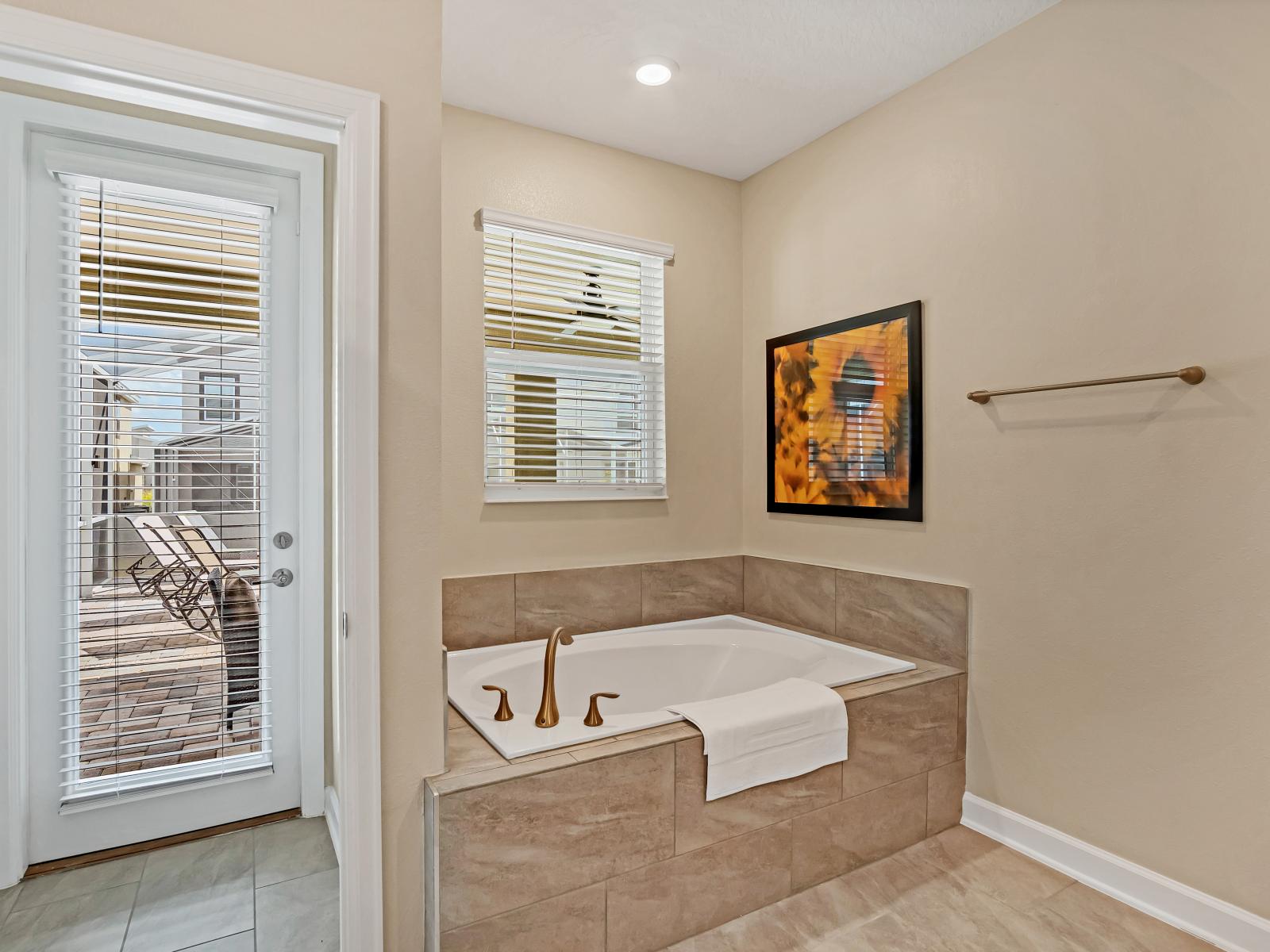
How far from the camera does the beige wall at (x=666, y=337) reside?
2.73 meters

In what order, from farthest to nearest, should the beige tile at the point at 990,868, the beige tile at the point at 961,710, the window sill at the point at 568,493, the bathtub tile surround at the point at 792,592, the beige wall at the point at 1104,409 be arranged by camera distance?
the bathtub tile surround at the point at 792,592 < the window sill at the point at 568,493 < the beige tile at the point at 961,710 < the beige tile at the point at 990,868 < the beige wall at the point at 1104,409

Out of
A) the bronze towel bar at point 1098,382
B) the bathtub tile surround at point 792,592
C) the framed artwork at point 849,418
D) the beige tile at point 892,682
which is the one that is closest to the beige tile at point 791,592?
the bathtub tile surround at point 792,592

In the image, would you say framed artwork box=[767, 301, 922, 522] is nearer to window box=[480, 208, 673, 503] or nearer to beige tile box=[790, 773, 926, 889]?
window box=[480, 208, 673, 503]

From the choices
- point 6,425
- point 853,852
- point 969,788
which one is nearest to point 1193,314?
point 969,788

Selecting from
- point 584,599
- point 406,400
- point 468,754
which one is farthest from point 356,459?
point 584,599

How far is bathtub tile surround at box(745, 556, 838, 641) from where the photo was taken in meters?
2.95

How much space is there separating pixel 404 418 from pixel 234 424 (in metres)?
1.06

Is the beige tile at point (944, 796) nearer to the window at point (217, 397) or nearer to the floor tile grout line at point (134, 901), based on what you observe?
the floor tile grout line at point (134, 901)

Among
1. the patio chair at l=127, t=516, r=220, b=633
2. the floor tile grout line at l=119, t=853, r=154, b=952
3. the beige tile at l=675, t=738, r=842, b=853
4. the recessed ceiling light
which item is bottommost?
the floor tile grout line at l=119, t=853, r=154, b=952

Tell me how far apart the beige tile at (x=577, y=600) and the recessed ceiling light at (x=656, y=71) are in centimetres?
186

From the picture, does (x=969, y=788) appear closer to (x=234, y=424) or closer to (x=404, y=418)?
(x=404, y=418)

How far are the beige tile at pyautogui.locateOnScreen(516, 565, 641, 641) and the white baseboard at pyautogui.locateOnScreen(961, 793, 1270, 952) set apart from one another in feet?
4.74

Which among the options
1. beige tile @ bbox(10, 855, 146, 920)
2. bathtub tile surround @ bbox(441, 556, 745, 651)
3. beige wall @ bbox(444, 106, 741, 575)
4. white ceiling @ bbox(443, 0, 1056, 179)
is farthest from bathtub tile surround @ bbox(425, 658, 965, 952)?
white ceiling @ bbox(443, 0, 1056, 179)

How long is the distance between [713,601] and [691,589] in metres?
0.14
